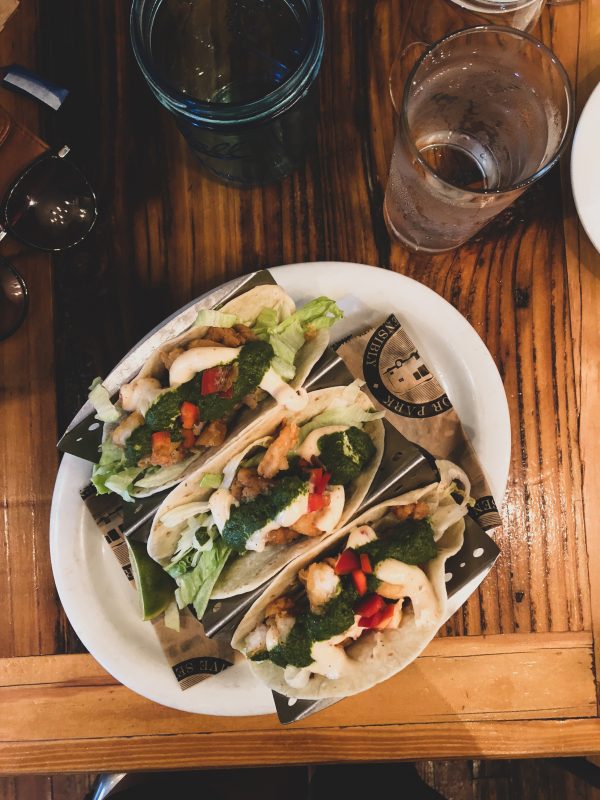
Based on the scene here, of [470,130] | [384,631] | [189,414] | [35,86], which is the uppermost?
[35,86]

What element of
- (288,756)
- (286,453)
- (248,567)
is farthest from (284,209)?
(288,756)

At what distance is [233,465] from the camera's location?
5.33ft

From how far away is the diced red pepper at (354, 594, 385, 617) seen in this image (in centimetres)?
155

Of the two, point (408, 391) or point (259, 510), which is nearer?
point (259, 510)

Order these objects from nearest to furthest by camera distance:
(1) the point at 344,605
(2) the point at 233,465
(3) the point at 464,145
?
(1) the point at 344,605 → (2) the point at 233,465 → (3) the point at 464,145

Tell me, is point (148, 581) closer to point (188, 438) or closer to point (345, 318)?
point (188, 438)

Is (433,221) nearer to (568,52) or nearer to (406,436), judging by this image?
(406,436)

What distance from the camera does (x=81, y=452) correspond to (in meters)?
1.62

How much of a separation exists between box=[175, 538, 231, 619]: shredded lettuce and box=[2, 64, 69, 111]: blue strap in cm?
141

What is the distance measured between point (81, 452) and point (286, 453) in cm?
57

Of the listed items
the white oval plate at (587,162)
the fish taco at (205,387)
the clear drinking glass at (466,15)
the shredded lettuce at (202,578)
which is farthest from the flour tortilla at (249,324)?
the clear drinking glass at (466,15)

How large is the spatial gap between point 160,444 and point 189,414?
0.36ft

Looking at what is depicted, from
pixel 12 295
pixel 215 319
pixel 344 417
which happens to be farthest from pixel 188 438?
pixel 12 295

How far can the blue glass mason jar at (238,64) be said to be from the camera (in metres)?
1.38
